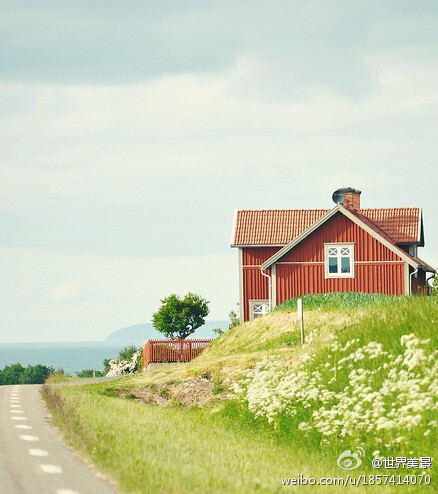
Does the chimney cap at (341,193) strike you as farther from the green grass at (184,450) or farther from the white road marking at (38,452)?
the white road marking at (38,452)

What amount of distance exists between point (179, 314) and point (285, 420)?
4108cm

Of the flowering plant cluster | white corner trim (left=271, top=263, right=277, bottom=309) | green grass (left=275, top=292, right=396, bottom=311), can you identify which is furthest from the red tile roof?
the flowering plant cluster

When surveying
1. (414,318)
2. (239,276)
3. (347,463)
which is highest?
(239,276)

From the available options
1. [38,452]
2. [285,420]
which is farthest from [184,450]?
[285,420]

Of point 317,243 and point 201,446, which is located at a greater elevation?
point 317,243

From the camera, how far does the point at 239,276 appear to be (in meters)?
49.8

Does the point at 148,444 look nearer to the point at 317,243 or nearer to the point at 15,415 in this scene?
the point at 15,415

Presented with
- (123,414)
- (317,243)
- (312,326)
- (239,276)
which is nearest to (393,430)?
(123,414)

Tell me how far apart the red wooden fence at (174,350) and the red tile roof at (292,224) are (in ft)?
21.6

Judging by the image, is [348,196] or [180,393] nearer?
[180,393]

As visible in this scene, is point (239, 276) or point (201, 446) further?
point (239, 276)

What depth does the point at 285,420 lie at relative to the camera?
55.9ft

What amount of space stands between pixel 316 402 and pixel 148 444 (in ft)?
12.7

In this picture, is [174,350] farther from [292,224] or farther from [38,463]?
[38,463]
